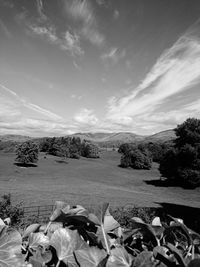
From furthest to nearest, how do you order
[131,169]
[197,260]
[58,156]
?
[58,156] → [131,169] → [197,260]

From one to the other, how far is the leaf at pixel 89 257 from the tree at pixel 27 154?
66.7 metres

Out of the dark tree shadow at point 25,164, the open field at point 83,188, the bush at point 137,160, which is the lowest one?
the open field at point 83,188

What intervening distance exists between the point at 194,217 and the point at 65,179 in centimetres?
3443

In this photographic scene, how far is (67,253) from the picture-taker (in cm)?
116

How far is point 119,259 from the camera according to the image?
3.46ft

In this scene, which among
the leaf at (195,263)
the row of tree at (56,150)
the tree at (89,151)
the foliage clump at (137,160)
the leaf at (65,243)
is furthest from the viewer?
the tree at (89,151)

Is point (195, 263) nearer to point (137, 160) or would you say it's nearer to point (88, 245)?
point (88, 245)

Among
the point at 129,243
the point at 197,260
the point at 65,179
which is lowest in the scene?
the point at 65,179

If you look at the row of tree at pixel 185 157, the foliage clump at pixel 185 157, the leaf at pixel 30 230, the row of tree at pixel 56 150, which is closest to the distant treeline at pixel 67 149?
the row of tree at pixel 56 150

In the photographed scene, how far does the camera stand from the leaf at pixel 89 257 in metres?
1.06

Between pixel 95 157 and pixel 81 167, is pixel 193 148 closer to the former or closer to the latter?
pixel 81 167

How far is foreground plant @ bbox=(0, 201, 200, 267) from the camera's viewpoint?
1037 mm

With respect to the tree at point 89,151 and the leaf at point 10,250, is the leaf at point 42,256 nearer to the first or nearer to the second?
the leaf at point 10,250

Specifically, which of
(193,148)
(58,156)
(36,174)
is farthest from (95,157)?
(193,148)
